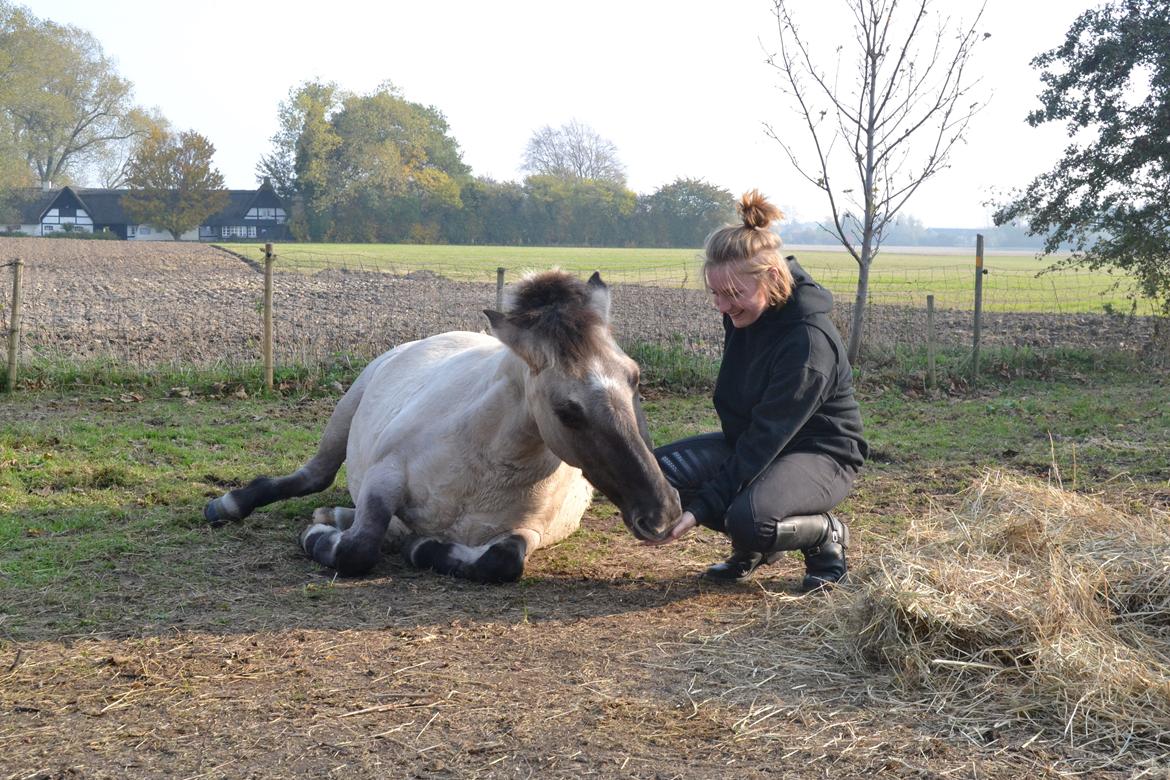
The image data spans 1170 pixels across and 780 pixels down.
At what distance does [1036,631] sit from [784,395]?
56.3 inches

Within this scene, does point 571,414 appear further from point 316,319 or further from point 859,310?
point 316,319

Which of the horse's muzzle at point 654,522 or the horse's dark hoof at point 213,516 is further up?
the horse's muzzle at point 654,522

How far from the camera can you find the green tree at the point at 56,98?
6675cm

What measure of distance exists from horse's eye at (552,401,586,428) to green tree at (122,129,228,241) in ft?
228

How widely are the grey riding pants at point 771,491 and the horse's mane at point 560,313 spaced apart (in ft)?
3.11

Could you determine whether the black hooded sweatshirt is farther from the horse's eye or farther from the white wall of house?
the white wall of house

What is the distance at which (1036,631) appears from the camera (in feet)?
12.1

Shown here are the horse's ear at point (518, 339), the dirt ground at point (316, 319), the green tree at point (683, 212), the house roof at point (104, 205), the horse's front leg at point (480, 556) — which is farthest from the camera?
the house roof at point (104, 205)

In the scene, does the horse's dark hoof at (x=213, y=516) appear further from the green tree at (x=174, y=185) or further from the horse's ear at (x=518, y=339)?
the green tree at (x=174, y=185)

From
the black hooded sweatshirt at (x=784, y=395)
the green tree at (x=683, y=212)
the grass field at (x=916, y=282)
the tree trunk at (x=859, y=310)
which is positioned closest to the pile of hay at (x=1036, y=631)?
the black hooded sweatshirt at (x=784, y=395)

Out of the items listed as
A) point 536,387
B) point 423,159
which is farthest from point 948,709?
point 423,159

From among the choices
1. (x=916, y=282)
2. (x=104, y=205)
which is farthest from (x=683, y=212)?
(x=104, y=205)

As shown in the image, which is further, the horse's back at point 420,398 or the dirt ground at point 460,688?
the horse's back at point 420,398

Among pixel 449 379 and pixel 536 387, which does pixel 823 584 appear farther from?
pixel 449 379
